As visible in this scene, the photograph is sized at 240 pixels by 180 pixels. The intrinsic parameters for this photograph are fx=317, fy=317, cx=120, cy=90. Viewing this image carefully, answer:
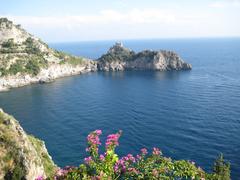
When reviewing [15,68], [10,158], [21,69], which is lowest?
[10,158]

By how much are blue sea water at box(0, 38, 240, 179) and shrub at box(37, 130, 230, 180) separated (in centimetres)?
5936

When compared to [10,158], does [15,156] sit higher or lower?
higher

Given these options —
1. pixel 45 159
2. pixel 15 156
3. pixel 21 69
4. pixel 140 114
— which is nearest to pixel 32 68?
pixel 21 69

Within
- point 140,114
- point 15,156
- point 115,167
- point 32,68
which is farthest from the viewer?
point 32,68

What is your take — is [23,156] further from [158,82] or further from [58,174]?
[158,82]

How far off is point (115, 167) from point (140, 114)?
99983 millimetres

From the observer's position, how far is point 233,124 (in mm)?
102125

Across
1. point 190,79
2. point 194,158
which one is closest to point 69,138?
point 194,158

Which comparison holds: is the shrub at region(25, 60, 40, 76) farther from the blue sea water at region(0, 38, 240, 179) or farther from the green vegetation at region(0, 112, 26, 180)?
the green vegetation at region(0, 112, 26, 180)

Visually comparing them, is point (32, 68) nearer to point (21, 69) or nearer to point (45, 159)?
point (21, 69)

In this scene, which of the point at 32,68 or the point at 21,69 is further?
the point at 32,68

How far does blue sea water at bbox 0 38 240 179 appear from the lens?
285ft

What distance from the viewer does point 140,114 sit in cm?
11750

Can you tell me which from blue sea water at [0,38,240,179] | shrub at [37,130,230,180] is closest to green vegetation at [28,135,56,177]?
blue sea water at [0,38,240,179]
